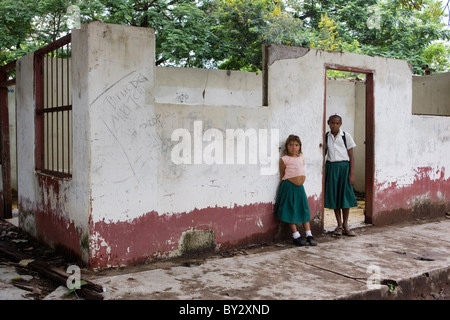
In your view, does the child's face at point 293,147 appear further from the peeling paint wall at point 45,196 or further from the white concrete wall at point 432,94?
the white concrete wall at point 432,94

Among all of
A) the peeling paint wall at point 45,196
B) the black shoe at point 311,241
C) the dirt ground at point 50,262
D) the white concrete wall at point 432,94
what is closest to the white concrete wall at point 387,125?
the black shoe at point 311,241

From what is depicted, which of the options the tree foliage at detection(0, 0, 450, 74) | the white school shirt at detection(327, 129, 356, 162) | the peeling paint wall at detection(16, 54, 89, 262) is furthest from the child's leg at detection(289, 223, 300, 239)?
the tree foliage at detection(0, 0, 450, 74)

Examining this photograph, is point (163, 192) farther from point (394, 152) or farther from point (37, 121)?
point (394, 152)

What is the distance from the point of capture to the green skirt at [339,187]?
6.23 metres

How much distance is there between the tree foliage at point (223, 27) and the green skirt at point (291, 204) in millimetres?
6924

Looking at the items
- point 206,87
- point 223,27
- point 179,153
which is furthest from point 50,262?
point 223,27

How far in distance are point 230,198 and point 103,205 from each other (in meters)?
1.54

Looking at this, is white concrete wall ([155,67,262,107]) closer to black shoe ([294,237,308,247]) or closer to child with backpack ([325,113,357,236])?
child with backpack ([325,113,357,236])

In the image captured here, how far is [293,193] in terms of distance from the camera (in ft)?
18.6

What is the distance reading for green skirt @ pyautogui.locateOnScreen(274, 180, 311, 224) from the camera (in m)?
5.66

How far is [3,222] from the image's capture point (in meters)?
7.12

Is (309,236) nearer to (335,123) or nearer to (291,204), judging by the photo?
(291,204)

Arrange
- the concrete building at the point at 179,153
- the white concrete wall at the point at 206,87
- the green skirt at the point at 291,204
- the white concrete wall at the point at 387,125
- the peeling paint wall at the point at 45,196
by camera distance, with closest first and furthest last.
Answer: the concrete building at the point at 179,153
the peeling paint wall at the point at 45,196
the green skirt at the point at 291,204
the white concrete wall at the point at 387,125
the white concrete wall at the point at 206,87
